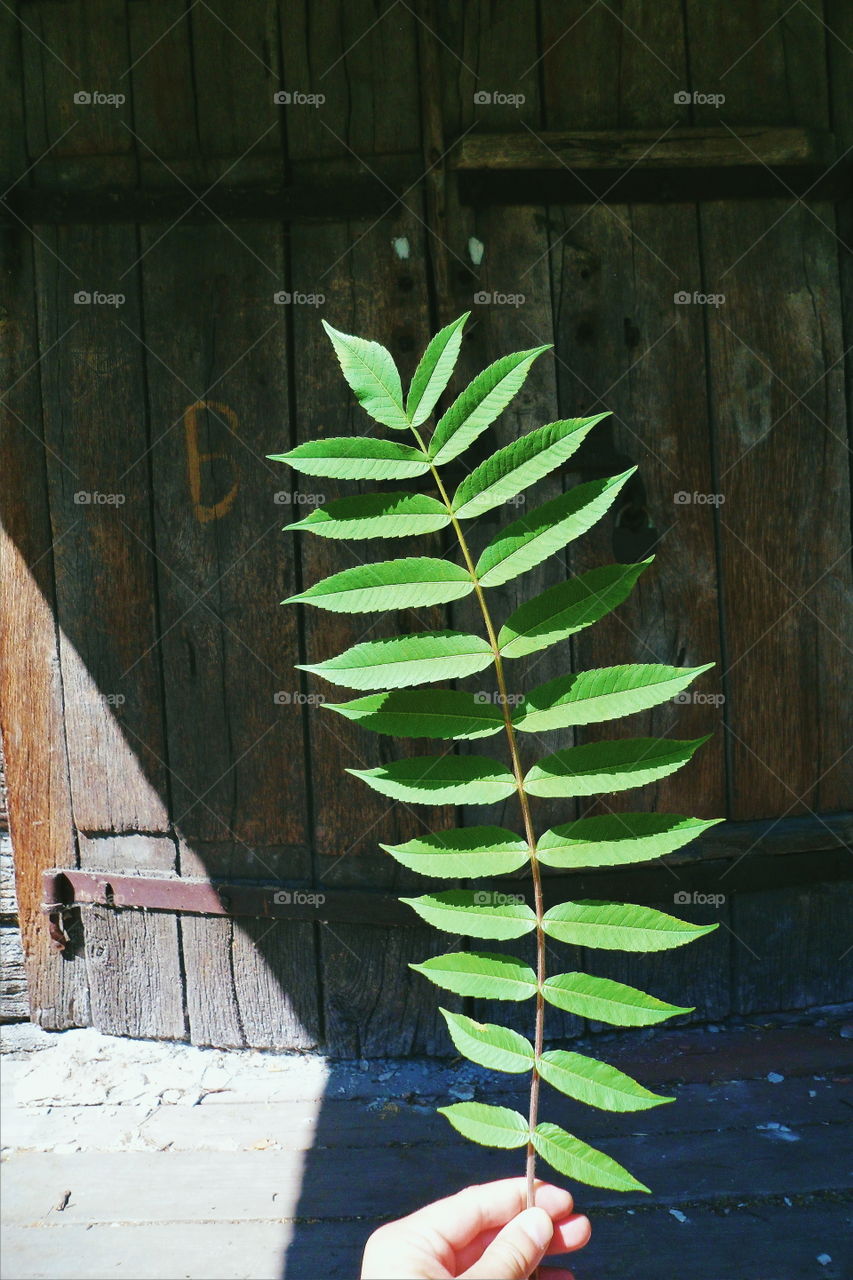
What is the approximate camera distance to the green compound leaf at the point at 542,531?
68 centimetres

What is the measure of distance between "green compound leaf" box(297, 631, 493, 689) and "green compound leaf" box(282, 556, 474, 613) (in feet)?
0.09

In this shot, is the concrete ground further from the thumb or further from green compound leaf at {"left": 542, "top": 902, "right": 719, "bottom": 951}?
green compound leaf at {"left": 542, "top": 902, "right": 719, "bottom": 951}

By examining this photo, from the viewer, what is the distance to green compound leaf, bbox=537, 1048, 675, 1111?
2.14 feet

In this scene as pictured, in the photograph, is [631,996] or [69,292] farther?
[69,292]

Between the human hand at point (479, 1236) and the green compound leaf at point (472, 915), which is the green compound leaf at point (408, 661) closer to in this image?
the green compound leaf at point (472, 915)

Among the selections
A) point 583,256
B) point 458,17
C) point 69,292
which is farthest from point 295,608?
point 458,17

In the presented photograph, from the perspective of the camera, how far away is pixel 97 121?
2.30 metres

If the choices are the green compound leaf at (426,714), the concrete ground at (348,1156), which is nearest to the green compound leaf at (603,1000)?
the green compound leaf at (426,714)

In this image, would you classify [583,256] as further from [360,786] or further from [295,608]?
[360,786]

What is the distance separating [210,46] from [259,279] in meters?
0.55

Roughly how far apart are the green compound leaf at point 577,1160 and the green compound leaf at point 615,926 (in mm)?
128

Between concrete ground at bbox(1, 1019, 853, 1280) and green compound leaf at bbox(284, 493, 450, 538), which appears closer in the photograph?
green compound leaf at bbox(284, 493, 450, 538)

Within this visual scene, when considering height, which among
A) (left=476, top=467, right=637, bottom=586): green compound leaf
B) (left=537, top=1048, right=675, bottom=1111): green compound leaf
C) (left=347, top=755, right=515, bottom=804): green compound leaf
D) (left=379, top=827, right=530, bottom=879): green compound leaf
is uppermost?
(left=476, top=467, right=637, bottom=586): green compound leaf

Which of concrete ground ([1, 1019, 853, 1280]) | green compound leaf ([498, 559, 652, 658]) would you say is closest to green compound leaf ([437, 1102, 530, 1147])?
green compound leaf ([498, 559, 652, 658])
